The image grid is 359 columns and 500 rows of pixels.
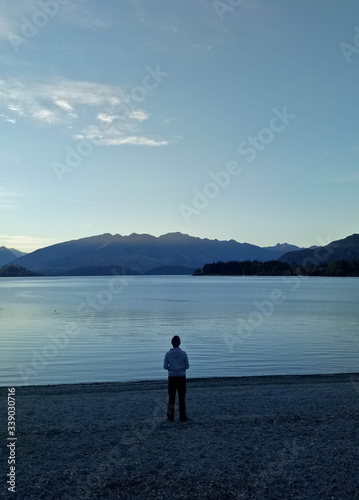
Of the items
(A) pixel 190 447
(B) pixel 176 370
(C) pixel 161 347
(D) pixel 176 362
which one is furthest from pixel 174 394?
(C) pixel 161 347

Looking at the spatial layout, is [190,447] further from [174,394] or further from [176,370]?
[176,370]

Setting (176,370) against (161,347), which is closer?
(176,370)

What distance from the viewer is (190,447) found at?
1252cm

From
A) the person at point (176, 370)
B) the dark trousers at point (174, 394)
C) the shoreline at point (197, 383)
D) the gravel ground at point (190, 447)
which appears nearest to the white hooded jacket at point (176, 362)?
the person at point (176, 370)

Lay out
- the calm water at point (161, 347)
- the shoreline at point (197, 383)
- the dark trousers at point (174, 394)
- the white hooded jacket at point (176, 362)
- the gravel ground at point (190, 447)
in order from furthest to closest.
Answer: the calm water at point (161, 347), the shoreline at point (197, 383), the dark trousers at point (174, 394), the white hooded jacket at point (176, 362), the gravel ground at point (190, 447)

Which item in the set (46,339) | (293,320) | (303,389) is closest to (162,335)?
(46,339)

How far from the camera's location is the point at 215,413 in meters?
16.5

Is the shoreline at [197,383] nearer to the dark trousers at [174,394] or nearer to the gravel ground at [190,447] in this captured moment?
the gravel ground at [190,447]

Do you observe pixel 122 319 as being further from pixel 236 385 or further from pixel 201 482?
pixel 201 482

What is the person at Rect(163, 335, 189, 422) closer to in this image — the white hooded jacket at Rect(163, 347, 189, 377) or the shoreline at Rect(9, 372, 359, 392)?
the white hooded jacket at Rect(163, 347, 189, 377)

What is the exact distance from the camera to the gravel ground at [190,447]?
32.9 ft

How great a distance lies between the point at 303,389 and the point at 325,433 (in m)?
8.05

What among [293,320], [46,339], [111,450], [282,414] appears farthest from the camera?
[293,320]

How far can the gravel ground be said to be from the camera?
10016mm
